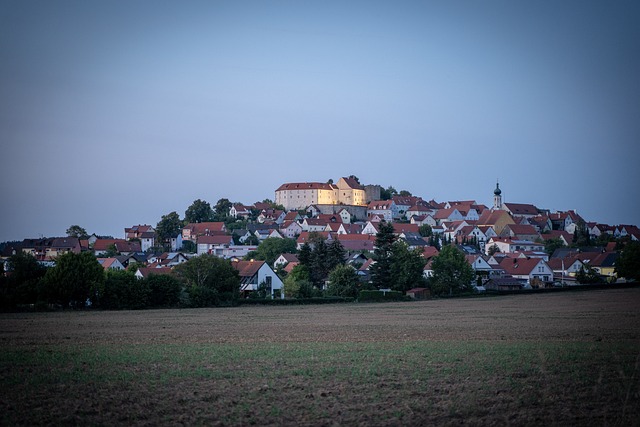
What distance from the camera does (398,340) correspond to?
28.5m

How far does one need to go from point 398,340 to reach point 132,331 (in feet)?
42.2

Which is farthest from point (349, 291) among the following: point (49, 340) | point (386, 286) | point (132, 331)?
point (49, 340)

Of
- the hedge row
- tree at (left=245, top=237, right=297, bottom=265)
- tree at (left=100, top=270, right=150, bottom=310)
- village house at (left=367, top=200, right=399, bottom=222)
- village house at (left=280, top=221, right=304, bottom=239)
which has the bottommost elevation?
the hedge row

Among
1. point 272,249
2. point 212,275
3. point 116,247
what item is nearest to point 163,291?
point 212,275

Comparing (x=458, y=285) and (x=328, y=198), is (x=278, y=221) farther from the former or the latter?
(x=458, y=285)

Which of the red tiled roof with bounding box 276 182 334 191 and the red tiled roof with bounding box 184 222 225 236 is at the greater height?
the red tiled roof with bounding box 276 182 334 191

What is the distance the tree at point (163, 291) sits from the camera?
181ft

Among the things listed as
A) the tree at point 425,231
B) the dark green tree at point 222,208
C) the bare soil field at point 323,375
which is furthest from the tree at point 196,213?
the bare soil field at point 323,375

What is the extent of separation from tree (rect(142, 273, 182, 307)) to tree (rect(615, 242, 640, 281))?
5574 centimetres

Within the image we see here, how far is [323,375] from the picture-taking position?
62.7 ft

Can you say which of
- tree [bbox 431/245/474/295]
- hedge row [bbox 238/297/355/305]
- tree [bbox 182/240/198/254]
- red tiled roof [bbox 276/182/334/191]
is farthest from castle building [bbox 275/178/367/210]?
hedge row [bbox 238/297/355/305]

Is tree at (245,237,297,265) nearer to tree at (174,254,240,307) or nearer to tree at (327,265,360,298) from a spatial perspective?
tree at (327,265,360,298)

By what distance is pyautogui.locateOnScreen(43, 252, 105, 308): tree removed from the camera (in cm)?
5116

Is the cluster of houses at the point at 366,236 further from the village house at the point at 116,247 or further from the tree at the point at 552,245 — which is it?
the tree at the point at 552,245
